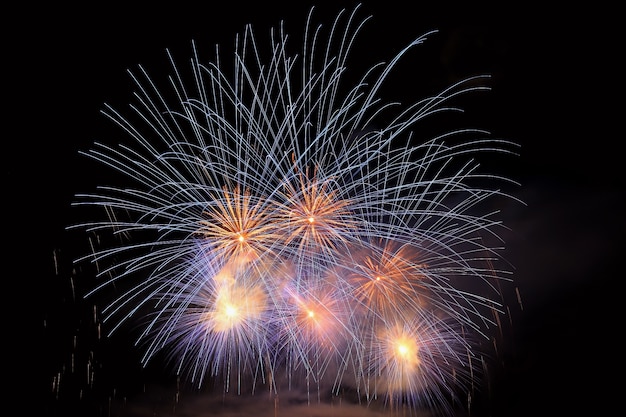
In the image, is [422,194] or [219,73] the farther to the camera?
[422,194]

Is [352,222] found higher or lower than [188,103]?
lower

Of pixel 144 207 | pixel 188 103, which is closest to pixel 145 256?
pixel 144 207

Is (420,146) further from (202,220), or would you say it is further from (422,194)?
(202,220)

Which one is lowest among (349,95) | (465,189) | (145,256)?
(145,256)

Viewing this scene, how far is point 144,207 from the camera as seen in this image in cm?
1739

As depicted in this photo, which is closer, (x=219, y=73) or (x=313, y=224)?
(x=219, y=73)

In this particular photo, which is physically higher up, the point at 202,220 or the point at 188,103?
the point at 188,103

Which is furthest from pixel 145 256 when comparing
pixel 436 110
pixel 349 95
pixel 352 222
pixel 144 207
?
pixel 436 110

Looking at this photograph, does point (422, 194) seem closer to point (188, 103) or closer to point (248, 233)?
point (248, 233)

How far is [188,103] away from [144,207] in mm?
2805

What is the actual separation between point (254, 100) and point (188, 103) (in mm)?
1625

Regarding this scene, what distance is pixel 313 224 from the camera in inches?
719

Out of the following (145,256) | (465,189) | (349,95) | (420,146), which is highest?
(349,95)

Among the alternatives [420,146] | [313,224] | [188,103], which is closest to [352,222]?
[313,224]
